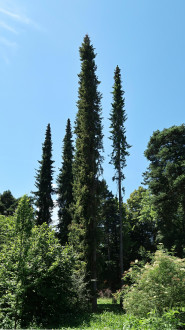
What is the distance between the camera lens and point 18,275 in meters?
7.27

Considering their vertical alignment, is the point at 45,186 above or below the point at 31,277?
above

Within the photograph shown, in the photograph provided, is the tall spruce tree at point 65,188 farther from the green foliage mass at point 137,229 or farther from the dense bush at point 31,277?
the dense bush at point 31,277

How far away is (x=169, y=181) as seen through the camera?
65.6ft

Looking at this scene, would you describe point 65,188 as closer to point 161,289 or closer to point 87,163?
point 87,163

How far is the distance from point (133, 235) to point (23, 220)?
27583 mm

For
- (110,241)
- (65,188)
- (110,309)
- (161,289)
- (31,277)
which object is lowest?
(110,309)

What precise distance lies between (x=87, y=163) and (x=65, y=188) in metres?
12.8

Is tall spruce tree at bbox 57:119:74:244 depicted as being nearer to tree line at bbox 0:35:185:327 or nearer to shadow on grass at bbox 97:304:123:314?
tree line at bbox 0:35:185:327

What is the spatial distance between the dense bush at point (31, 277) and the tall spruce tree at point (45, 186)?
52.7 ft

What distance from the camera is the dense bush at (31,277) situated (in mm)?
7176

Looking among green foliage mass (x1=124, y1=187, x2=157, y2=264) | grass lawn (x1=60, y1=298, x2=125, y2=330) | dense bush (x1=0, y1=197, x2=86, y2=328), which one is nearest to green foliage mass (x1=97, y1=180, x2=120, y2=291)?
green foliage mass (x1=124, y1=187, x2=157, y2=264)

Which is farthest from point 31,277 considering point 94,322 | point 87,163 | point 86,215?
point 87,163

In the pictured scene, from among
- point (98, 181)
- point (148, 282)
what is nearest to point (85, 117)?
point (98, 181)

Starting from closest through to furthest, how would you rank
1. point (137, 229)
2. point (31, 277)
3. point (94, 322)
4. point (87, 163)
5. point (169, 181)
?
point (94, 322) < point (31, 277) < point (87, 163) < point (169, 181) < point (137, 229)
